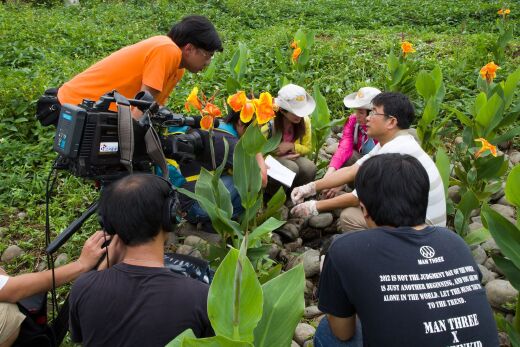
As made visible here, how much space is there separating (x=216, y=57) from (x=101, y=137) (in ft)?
11.9

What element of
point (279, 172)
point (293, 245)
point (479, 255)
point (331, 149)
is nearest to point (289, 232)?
point (293, 245)

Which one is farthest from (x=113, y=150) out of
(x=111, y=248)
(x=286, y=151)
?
(x=286, y=151)

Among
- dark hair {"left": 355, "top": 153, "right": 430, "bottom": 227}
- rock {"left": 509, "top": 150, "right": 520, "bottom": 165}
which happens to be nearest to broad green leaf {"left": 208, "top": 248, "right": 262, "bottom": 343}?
dark hair {"left": 355, "top": 153, "right": 430, "bottom": 227}

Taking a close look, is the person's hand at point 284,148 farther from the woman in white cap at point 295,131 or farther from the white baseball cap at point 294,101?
the white baseball cap at point 294,101

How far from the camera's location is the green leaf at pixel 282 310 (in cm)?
120

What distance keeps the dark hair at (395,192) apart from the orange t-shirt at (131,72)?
1323mm

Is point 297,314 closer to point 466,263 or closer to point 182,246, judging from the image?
point 466,263

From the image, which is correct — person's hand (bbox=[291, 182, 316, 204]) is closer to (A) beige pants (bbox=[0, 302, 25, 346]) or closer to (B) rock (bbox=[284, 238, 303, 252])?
(B) rock (bbox=[284, 238, 303, 252])

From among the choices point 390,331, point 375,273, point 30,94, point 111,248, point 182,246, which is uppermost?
point 375,273

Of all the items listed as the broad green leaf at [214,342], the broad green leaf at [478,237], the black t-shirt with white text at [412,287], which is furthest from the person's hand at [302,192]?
the broad green leaf at [214,342]

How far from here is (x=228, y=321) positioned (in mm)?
1071

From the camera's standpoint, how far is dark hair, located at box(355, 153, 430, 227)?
1.39 metres

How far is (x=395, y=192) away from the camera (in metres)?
1.40

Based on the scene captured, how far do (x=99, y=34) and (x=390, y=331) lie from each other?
5643 millimetres
